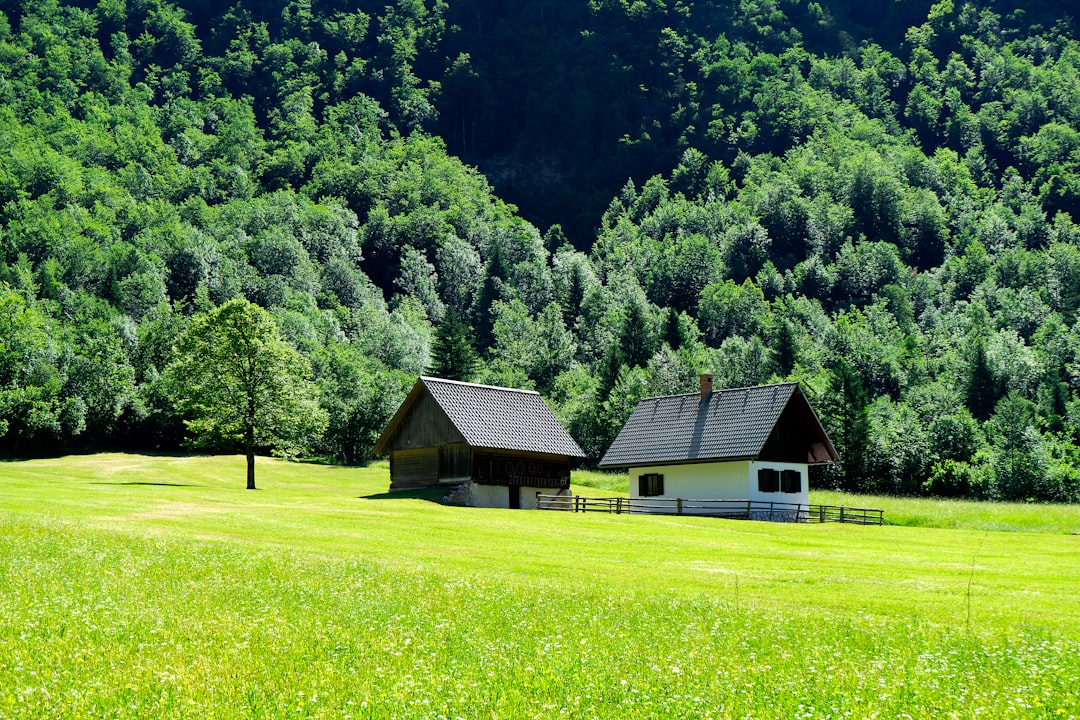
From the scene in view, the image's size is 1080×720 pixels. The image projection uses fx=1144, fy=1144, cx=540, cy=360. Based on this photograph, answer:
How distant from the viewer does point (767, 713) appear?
1330cm

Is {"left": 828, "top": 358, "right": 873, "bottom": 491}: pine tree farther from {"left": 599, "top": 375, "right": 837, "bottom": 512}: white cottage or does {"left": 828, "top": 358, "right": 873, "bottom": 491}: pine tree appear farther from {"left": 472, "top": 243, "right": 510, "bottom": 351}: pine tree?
{"left": 472, "top": 243, "right": 510, "bottom": 351}: pine tree

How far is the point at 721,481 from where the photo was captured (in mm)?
61344

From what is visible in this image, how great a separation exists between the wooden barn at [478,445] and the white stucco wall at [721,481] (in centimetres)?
558

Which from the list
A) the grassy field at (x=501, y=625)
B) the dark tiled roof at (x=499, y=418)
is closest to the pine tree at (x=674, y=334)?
the dark tiled roof at (x=499, y=418)

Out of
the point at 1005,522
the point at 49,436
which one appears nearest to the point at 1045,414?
the point at 1005,522

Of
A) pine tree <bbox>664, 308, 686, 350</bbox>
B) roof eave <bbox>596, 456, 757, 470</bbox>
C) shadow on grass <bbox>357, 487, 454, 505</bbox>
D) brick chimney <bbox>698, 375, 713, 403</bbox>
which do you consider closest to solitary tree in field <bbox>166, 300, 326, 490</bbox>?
shadow on grass <bbox>357, 487, 454, 505</bbox>

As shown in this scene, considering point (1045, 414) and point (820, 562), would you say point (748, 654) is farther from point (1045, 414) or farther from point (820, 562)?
point (1045, 414)

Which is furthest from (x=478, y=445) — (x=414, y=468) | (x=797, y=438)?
(x=797, y=438)

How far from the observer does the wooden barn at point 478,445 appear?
63.2 meters

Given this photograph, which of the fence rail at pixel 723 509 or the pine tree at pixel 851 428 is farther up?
the pine tree at pixel 851 428

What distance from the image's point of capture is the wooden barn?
63.2m

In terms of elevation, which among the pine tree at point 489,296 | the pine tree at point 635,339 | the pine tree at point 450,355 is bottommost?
the pine tree at point 450,355

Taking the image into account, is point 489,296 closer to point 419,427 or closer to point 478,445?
point 419,427

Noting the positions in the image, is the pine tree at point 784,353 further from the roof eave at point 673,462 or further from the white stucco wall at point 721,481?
the roof eave at point 673,462
